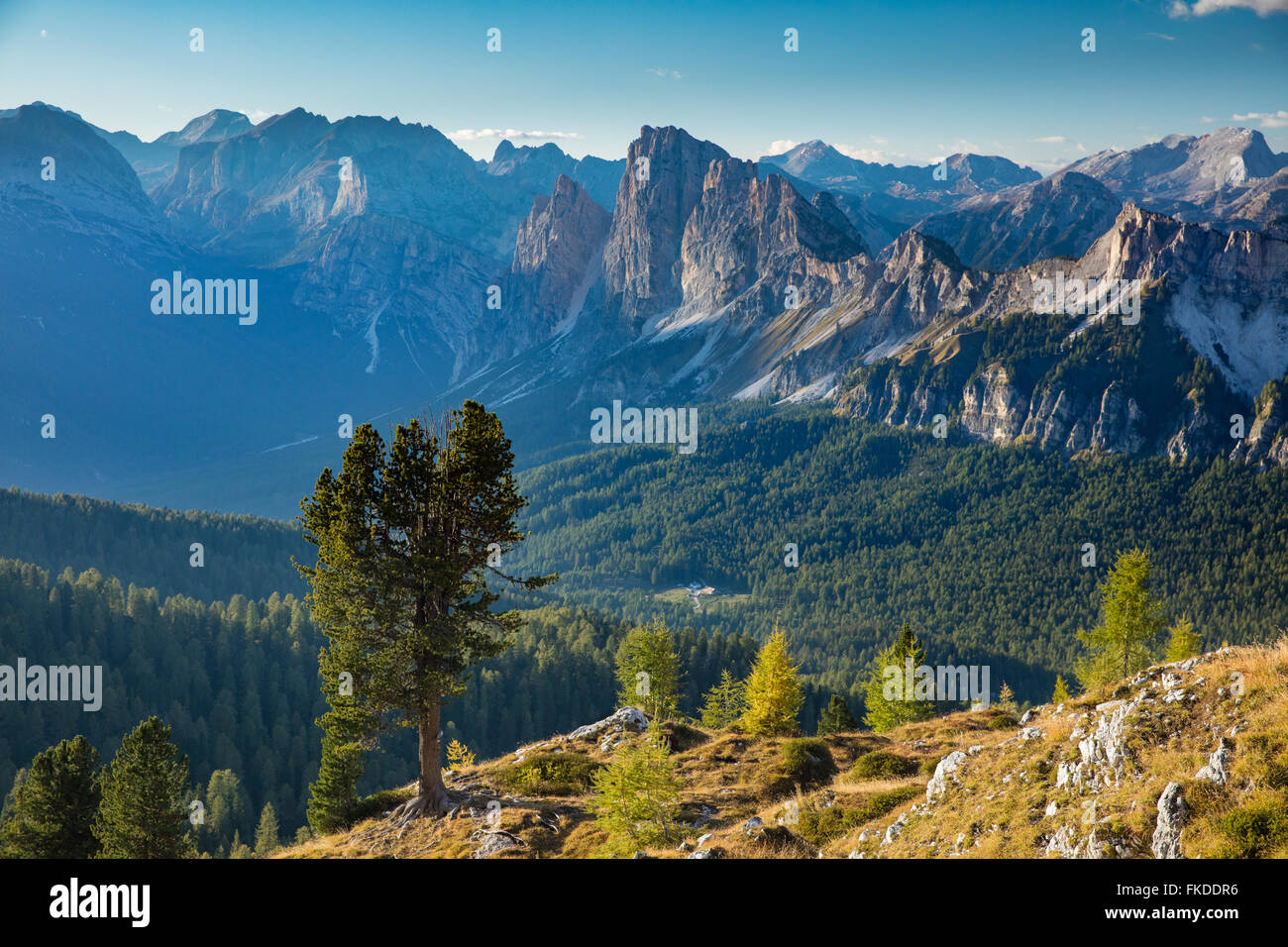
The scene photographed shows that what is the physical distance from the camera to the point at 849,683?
181 metres

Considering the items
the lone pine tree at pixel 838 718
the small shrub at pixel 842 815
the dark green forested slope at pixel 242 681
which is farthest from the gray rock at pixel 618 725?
the dark green forested slope at pixel 242 681

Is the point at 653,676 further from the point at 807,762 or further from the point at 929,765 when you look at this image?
the point at 929,765

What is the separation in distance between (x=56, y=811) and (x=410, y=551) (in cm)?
3236

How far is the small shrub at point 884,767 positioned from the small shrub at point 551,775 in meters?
13.7

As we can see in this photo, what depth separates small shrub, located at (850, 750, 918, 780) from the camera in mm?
39969

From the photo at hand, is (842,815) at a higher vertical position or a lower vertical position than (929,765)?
higher

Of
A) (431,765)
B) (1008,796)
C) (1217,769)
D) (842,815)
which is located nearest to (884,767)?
(842,815)

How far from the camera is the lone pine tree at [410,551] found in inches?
1431

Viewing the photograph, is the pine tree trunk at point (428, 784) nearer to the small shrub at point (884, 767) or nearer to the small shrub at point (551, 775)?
the small shrub at point (551, 775)

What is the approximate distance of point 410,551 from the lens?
37.7 metres

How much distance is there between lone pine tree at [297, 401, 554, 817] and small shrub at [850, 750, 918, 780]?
1962 cm
